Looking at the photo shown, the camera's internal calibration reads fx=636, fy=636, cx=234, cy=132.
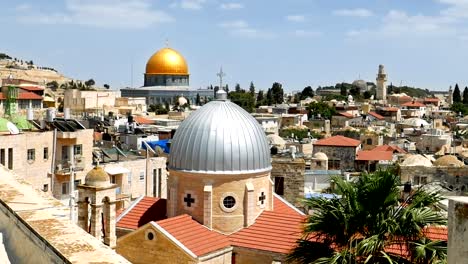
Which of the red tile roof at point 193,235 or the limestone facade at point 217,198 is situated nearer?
the red tile roof at point 193,235

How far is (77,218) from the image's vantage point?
14.5 metres

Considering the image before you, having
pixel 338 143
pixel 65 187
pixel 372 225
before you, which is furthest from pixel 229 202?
pixel 338 143

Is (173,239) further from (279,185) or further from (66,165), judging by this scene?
(66,165)

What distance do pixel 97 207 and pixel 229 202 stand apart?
14.2ft

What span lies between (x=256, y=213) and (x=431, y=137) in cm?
4331

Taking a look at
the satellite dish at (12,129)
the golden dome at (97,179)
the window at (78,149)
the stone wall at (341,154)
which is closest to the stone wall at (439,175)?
the window at (78,149)

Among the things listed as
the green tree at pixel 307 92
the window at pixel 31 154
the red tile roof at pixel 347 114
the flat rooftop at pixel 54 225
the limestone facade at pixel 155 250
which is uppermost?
the green tree at pixel 307 92

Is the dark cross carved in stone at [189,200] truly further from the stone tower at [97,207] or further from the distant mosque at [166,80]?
the distant mosque at [166,80]

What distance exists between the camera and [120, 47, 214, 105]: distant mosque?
91.6 m

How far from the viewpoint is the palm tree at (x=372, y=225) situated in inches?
380

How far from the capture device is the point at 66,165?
2775 centimetres

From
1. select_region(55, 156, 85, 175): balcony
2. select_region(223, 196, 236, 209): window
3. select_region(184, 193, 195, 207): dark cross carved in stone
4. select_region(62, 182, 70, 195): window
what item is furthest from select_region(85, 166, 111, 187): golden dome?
select_region(62, 182, 70, 195): window

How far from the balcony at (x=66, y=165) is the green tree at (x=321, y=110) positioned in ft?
201

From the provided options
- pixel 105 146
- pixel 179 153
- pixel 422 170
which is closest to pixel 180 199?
pixel 179 153
